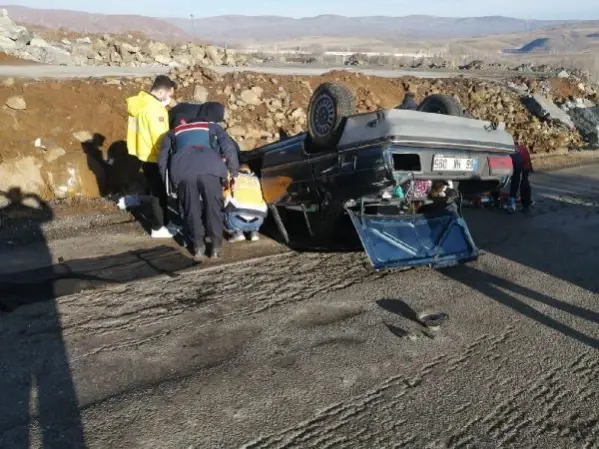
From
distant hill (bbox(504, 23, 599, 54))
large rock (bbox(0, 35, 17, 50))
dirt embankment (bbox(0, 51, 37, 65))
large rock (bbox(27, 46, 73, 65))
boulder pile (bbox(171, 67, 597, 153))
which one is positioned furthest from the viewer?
distant hill (bbox(504, 23, 599, 54))

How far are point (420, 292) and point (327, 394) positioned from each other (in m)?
1.96

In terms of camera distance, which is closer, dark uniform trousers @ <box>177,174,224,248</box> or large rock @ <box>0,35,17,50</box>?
dark uniform trousers @ <box>177,174,224,248</box>

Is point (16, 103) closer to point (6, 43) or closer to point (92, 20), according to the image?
point (6, 43)

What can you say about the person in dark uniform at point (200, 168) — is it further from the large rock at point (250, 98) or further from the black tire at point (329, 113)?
the large rock at point (250, 98)

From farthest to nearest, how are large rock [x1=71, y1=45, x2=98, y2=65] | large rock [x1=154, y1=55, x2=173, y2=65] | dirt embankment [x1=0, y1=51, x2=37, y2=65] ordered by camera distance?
1. large rock [x1=154, y1=55, x2=173, y2=65]
2. large rock [x1=71, y1=45, x2=98, y2=65]
3. dirt embankment [x1=0, y1=51, x2=37, y2=65]

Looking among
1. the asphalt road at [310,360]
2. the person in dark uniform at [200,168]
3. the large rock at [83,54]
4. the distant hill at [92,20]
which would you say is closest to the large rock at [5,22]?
the large rock at [83,54]

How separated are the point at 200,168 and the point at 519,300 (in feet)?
10.4

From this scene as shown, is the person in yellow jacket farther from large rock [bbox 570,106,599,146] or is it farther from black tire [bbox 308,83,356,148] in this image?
large rock [bbox 570,106,599,146]

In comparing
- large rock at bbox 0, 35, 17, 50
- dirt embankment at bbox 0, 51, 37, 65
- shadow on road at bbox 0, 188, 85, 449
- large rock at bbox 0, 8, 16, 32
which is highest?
large rock at bbox 0, 8, 16, 32

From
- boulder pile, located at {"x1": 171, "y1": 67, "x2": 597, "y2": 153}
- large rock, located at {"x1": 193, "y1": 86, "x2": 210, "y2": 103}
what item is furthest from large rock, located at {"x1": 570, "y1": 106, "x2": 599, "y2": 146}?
large rock, located at {"x1": 193, "y1": 86, "x2": 210, "y2": 103}

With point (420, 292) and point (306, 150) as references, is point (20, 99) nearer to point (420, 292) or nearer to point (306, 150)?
point (306, 150)

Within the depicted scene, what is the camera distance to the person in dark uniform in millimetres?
5965

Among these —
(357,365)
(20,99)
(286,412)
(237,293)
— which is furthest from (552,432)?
(20,99)

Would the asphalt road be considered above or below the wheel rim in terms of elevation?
below
